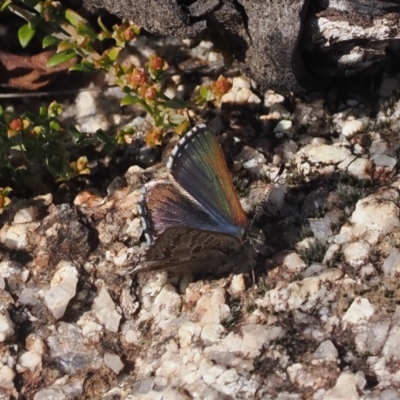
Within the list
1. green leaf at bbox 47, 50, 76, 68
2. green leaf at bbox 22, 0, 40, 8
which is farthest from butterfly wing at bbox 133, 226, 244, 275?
green leaf at bbox 22, 0, 40, 8

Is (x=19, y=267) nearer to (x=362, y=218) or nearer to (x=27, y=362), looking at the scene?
(x=27, y=362)

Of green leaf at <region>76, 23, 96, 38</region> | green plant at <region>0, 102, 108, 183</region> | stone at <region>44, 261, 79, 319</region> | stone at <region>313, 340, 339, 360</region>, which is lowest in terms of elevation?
stone at <region>313, 340, 339, 360</region>

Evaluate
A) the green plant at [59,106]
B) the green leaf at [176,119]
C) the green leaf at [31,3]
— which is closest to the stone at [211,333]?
the green plant at [59,106]

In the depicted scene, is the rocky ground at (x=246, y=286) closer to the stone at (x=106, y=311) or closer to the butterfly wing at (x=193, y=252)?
the stone at (x=106, y=311)

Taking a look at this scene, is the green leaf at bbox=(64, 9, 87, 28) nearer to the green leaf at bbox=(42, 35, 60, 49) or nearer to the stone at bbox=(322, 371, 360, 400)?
the green leaf at bbox=(42, 35, 60, 49)

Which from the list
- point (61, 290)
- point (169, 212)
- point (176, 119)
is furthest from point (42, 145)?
point (169, 212)

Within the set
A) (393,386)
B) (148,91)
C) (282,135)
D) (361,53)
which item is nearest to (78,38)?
(148,91)
